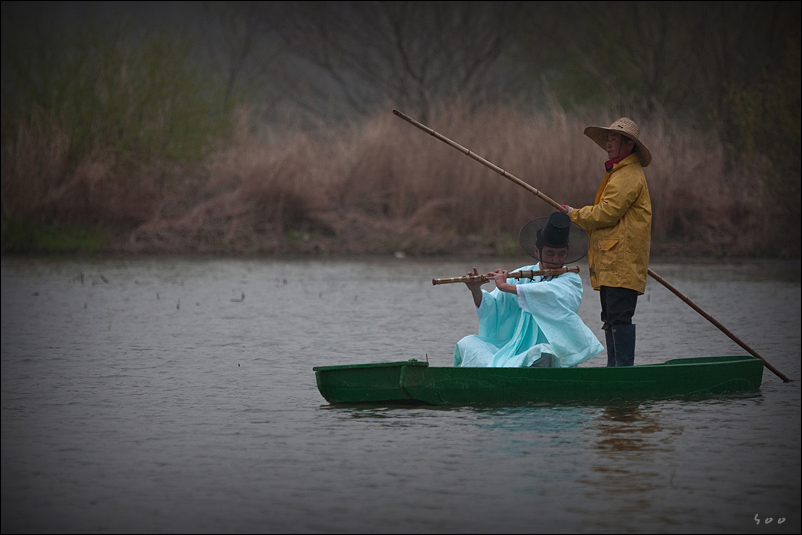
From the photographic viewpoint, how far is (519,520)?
16.8 ft

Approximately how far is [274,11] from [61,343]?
25704mm

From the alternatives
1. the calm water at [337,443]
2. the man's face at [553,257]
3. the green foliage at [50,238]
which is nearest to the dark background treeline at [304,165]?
the green foliage at [50,238]

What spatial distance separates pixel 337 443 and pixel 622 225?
2574mm

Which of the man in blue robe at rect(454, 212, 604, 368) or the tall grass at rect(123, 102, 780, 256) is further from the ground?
the tall grass at rect(123, 102, 780, 256)

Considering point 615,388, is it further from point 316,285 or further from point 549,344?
point 316,285

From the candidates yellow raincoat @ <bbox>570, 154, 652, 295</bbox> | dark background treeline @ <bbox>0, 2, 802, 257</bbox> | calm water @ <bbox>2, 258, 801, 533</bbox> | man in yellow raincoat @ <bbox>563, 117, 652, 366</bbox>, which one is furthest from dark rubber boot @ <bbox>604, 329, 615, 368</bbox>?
dark background treeline @ <bbox>0, 2, 802, 257</bbox>

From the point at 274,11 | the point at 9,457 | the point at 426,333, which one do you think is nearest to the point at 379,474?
the point at 9,457

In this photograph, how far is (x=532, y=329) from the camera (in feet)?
26.5

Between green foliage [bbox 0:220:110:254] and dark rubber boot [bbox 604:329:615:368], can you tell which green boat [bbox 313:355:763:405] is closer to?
dark rubber boot [bbox 604:329:615:368]

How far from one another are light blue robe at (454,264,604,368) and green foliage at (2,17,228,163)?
15701mm

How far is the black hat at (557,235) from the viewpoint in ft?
25.5

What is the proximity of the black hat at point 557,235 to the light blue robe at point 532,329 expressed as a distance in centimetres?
17

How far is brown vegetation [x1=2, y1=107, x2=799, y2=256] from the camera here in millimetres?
21562

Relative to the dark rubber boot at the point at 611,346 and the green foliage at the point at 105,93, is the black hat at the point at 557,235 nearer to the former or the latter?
the dark rubber boot at the point at 611,346
